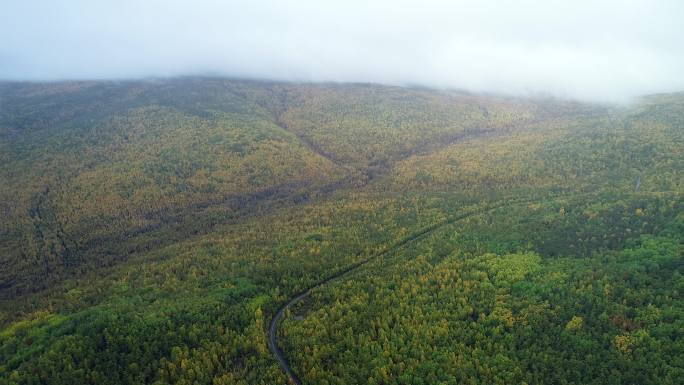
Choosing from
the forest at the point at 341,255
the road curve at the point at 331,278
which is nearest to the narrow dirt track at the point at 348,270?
the road curve at the point at 331,278

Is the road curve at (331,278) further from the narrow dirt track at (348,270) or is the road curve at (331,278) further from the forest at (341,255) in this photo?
the forest at (341,255)

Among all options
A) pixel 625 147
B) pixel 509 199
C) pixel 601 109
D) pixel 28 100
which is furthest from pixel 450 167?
pixel 28 100

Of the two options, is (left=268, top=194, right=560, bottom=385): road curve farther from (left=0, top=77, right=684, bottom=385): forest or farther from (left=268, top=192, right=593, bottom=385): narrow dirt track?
(left=0, top=77, right=684, bottom=385): forest

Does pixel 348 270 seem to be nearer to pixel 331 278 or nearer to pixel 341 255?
pixel 331 278

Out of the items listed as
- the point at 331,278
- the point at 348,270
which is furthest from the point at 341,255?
the point at 331,278

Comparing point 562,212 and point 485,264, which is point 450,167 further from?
point 485,264

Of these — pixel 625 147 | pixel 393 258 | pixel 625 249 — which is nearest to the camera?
pixel 625 249

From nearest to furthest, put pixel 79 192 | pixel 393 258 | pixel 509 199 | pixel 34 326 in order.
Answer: pixel 34 326
pixel 393 258
pixel 509 199
pixel 79 192

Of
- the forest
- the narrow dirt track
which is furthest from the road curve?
the forest
